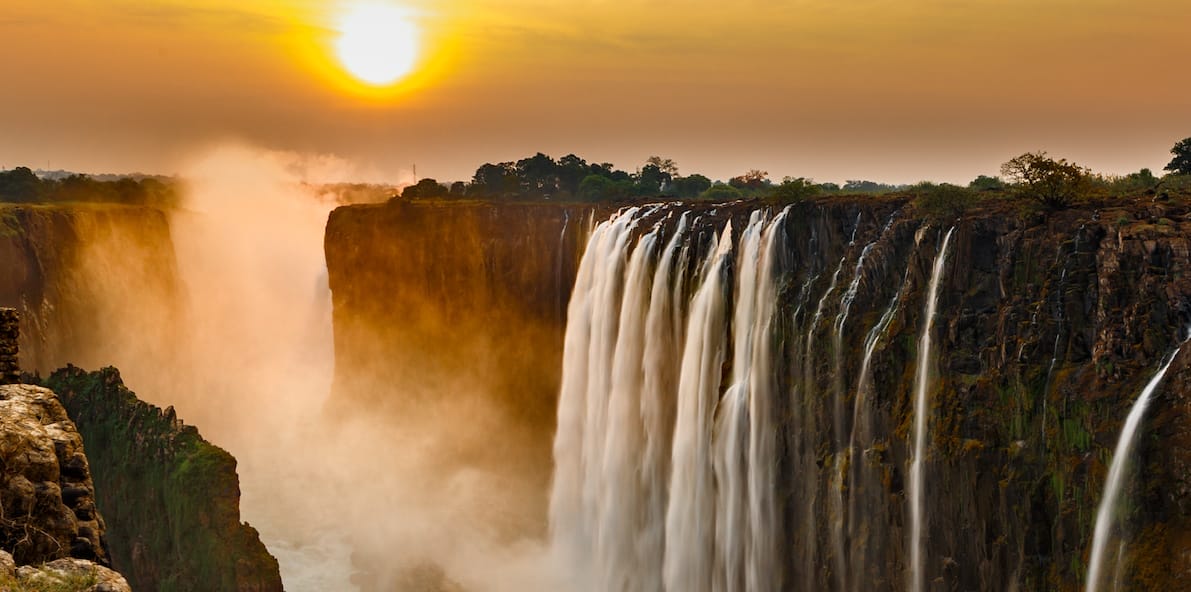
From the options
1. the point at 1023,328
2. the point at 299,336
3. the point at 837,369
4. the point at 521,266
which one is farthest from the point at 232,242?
the point at 1023,328

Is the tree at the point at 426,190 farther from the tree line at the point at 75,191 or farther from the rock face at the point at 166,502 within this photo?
the rock face at the point at 166,502

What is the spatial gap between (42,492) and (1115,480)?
18.9 metres

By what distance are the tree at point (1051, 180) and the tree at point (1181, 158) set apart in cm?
1151

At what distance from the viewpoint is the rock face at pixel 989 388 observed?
856 inches

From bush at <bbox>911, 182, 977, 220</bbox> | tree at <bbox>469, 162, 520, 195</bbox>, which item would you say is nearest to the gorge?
bush at <bbox>911, 182, 977, 220</bbox>

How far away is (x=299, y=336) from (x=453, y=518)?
39.7m

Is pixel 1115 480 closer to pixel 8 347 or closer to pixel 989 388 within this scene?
pixel 989 388

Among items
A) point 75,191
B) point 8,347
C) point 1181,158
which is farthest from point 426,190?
point 8,347

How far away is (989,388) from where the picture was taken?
81.6 ft

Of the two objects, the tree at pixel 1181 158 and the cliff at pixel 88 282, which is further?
the cliff at pixel 88 282

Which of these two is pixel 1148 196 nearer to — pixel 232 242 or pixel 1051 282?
pixel 1051 282

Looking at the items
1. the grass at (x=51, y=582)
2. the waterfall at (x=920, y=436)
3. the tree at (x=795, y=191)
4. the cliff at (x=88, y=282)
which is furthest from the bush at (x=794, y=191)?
the cliff at (x=88, y=282)

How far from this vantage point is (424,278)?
58750 mm

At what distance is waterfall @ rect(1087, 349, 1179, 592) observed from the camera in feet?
69.5
